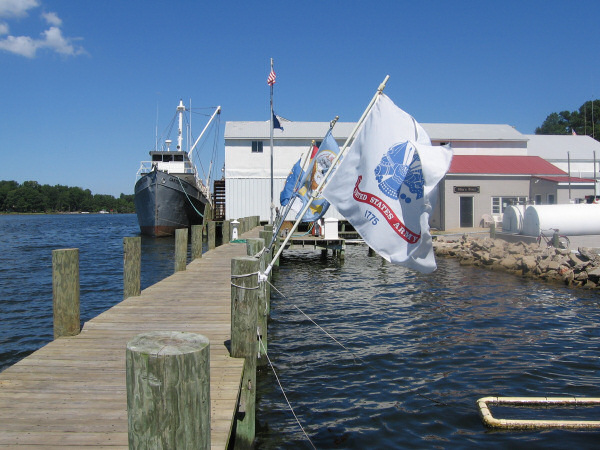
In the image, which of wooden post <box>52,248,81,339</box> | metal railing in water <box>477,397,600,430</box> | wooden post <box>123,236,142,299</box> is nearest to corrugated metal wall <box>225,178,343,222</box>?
wooden post <box>123,236,142,299</box>

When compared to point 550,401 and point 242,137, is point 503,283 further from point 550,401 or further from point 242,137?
point 242,137

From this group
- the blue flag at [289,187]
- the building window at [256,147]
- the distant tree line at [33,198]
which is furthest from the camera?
the distant tree line at [33,198]

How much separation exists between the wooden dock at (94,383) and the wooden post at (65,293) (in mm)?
149

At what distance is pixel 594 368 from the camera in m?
8.07

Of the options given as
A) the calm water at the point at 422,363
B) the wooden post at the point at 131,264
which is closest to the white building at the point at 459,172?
the calm water at the point at 422,363

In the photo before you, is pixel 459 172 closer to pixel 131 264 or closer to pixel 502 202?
pixel 502 202

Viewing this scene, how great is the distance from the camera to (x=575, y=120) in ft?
321

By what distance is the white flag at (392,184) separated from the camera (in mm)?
5461

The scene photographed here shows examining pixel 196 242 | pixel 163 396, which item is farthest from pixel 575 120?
pixel 163 396

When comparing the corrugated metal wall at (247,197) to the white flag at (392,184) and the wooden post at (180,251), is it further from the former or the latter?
the white flag at (392,184)

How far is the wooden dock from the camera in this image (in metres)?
3.77

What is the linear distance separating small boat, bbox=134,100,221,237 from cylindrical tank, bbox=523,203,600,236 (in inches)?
1000

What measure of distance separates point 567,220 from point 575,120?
87.5m

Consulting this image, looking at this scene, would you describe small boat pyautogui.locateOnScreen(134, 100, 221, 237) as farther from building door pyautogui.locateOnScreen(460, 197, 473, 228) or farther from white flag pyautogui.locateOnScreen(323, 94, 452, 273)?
white flag pyautogui.locateOnScreen(323, 94, 452, 273)
